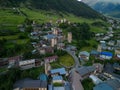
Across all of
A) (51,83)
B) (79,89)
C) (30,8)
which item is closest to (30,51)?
(51,83)

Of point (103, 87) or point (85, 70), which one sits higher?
point (85, 70)

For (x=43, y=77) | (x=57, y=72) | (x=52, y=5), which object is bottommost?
(x=43, y=77)

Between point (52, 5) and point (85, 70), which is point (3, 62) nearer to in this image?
point (85, 70)

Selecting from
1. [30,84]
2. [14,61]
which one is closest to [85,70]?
[30,84]

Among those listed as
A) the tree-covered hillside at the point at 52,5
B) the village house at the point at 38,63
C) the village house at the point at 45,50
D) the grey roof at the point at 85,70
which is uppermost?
the tree-covered hillside at the point at 52,5

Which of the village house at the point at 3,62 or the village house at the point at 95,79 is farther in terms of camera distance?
the village house at the point at 3,62

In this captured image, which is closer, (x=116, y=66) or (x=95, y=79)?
(x=95, y=79)

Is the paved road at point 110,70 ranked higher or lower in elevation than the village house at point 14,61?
lower

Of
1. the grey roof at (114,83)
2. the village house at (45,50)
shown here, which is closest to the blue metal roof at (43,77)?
the village house at (45,50)

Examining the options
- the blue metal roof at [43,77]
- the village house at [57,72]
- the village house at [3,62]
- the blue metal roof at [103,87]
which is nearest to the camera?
the blue metal roof at [103,87]

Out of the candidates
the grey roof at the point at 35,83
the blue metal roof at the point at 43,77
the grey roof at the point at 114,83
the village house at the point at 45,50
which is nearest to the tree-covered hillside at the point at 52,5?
the village house at the point at 45,50

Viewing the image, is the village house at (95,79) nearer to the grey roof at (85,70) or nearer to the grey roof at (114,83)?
the grey roof at (85,70)

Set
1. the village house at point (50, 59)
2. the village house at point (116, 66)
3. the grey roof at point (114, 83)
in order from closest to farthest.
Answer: the grey roof at point (114, 83)
the village house at point (116, 66)
the village house at point (50, 59)
